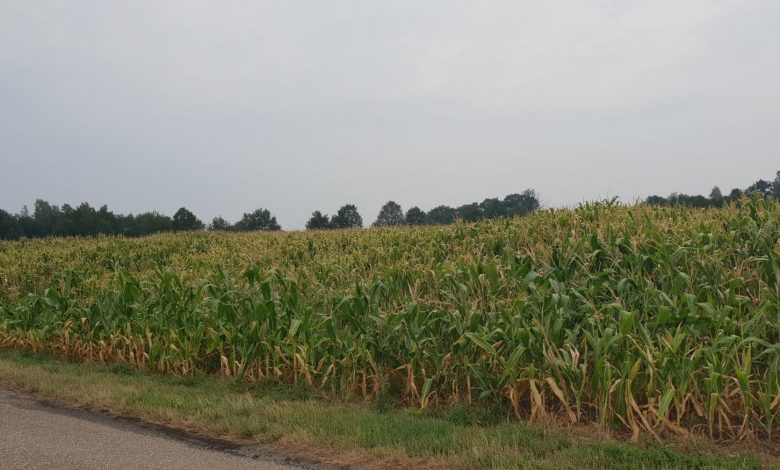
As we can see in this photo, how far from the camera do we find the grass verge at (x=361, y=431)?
488cm

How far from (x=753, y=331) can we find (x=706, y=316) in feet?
1.91

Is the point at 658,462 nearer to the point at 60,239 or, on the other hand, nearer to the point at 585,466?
the point at 585,466

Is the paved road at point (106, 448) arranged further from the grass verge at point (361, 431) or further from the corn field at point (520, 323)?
the corn field at point (520, 323)

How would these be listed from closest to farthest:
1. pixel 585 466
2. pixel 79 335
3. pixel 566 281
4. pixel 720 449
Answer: pixel 585 466 < pixel 720 449 < pixel 566 281 < pixel 79 335

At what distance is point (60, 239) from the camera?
27359mm

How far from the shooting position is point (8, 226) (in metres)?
52.6

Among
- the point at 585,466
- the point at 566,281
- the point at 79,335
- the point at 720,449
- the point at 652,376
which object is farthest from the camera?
the point at 79,335

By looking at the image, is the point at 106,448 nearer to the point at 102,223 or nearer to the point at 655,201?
the point at 655,201

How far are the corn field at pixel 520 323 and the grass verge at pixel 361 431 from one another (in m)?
0.44

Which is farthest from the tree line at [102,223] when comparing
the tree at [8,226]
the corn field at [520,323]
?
the corn field at [520,323]

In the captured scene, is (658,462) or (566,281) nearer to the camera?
(658,462)

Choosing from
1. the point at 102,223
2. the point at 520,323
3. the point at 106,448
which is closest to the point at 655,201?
the point at 520,323

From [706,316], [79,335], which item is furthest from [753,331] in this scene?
[79,335]

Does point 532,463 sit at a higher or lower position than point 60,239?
lower
